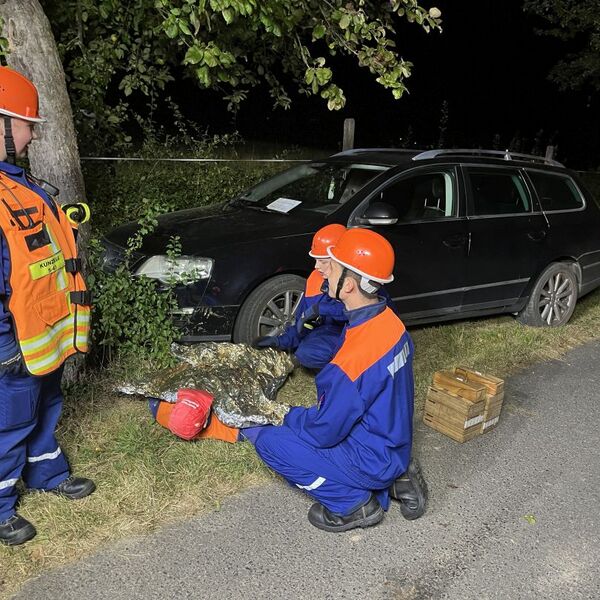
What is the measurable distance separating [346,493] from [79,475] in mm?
1408

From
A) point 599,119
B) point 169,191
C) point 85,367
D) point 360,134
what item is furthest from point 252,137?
point 85,367

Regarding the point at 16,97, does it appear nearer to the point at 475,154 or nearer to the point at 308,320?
the point at 308,320

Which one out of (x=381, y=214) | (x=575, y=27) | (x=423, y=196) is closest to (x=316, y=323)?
(x=381, y=214)

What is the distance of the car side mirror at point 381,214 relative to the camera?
4523 millimetres

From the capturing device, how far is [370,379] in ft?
8.79

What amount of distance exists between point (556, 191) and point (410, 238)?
2063 mm

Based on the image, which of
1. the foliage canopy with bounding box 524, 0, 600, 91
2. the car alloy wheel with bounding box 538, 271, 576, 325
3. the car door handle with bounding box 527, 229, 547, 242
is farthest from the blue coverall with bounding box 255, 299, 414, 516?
the foliage canopy with bounding box 524, 0, 600, 91

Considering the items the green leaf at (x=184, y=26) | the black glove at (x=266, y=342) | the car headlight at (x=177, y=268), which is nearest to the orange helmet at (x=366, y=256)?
the black glove at (x=266, y=342)

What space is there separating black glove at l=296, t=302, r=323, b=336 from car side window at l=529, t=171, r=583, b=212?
9.36ft

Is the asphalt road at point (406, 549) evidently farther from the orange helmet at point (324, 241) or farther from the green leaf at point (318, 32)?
A: the green leaf at point (318, 32)

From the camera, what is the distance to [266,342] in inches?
165

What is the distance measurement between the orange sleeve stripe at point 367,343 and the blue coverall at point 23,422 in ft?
4.37

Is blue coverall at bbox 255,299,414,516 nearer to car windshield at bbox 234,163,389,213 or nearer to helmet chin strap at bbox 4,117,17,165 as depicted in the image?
helmet chin strap at bbox 4,117,17,165

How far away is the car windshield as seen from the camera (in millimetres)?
5066
